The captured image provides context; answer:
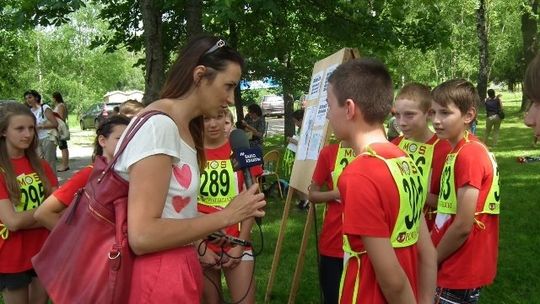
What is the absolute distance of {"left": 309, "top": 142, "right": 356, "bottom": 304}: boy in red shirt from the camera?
3861 millimetres

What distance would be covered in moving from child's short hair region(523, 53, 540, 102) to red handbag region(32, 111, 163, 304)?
138 cm

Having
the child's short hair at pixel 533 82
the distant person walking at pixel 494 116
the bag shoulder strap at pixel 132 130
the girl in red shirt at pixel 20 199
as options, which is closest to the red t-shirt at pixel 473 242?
the child's short hair at pixel 533 82

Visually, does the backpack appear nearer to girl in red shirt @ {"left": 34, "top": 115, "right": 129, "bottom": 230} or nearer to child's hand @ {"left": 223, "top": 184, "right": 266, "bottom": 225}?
girl in red shirt @ {"left": 34, "top": 115, "right": 129, "bottom": 230}

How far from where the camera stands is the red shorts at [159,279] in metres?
2.06

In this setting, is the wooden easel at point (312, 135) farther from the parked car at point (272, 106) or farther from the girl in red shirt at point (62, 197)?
the parked car at point (272, 106)

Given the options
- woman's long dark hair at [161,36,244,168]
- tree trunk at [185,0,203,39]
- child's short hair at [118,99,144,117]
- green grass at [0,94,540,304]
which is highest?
tree trunk at [185,0,203,39]

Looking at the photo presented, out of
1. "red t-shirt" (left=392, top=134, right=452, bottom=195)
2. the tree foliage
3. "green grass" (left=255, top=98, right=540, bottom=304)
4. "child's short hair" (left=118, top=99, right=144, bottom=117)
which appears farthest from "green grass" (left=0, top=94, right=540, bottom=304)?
the tree foliage

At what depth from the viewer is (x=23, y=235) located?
3680 mm

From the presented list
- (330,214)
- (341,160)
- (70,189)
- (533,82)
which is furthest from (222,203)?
(533,82)

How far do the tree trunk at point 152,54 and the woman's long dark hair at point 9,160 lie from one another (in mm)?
3657

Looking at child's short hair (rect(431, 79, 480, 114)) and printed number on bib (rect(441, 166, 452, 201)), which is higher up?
child's short hair (rect(431, 79, 480, 114))

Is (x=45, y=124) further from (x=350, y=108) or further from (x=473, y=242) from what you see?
(x=350, y=108)

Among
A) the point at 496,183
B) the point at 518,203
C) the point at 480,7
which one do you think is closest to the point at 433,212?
the point at 496,183

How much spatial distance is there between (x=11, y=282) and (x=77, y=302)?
1942 mm
